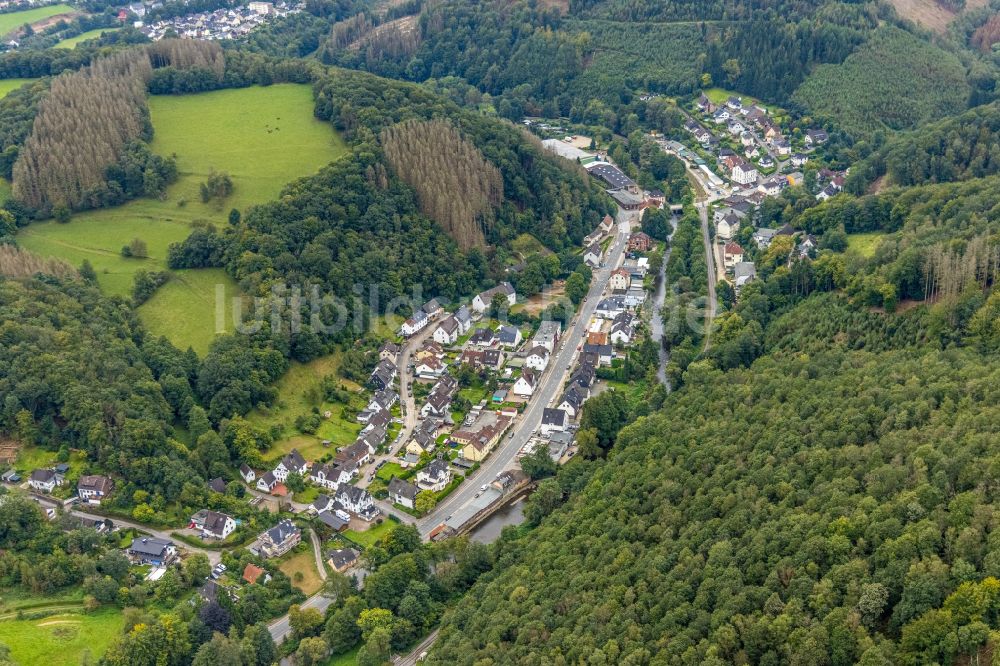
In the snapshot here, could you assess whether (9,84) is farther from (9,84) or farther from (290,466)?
(290,466)

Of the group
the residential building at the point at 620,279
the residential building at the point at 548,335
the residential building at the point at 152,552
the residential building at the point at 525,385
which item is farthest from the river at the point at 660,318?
the residential building at the point at 152,552

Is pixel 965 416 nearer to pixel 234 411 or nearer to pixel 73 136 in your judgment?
pixel 234 411

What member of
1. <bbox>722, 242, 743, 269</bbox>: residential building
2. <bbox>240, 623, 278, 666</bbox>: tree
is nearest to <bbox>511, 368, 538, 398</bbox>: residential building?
<bbox>722, 242, 743, 269</bbox>: residential building

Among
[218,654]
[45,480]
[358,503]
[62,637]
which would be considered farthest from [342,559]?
[45,480]

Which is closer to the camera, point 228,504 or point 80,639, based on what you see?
point 80,639

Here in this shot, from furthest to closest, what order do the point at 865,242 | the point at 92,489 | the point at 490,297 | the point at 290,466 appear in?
the point at 490,297 → the point at 865,242 → the point at 290,466 → the point at 92,489

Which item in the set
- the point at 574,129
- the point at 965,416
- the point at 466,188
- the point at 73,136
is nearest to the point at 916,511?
the point at 965,416
